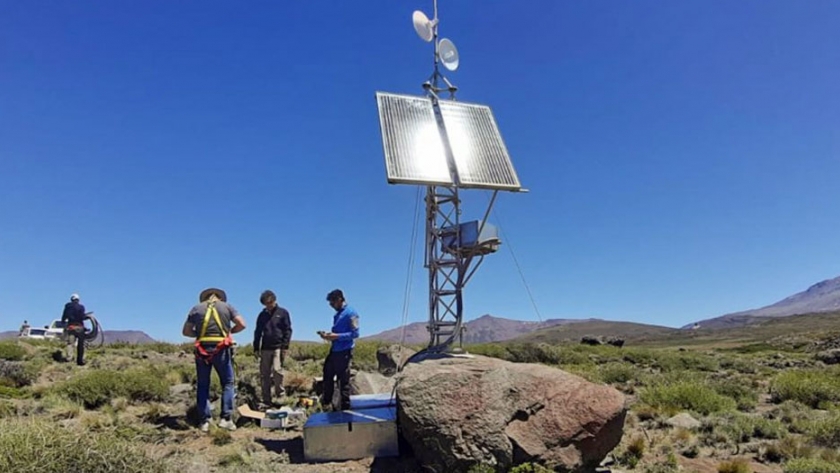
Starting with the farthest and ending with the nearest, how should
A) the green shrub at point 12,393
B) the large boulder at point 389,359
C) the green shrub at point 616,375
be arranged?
1. the green shrub at point 616,375
2. the large boulder at point 389,359
3. the green shrub at point 12,393

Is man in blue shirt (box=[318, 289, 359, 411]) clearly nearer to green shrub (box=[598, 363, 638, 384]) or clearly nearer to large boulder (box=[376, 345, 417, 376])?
large boulder (box=[376, 345, 417, 376])

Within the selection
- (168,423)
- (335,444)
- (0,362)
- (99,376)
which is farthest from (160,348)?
(335,444)

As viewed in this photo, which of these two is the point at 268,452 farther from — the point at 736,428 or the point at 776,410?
the point at 776,410

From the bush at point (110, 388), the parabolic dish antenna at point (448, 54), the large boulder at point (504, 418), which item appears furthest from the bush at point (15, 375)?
the parabolic dish antenna at point (448, 54)

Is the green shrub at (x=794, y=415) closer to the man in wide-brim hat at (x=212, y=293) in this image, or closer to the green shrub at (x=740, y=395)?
the green shrub at (x=740, y=395)

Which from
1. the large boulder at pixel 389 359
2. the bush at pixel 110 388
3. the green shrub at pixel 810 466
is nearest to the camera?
the green shrub at pixel 810 466

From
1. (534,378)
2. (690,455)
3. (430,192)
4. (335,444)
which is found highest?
(430,192)

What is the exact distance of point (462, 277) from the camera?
414 inches

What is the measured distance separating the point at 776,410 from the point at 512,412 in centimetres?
938

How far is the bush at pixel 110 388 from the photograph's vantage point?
10.3 m

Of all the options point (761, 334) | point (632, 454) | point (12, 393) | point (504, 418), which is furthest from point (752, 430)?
point (761, 334)

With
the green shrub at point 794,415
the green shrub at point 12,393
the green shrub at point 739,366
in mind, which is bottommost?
the green shrub at point 794,415

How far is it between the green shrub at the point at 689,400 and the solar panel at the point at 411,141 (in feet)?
22.8

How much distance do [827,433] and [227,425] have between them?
9.57 meters
